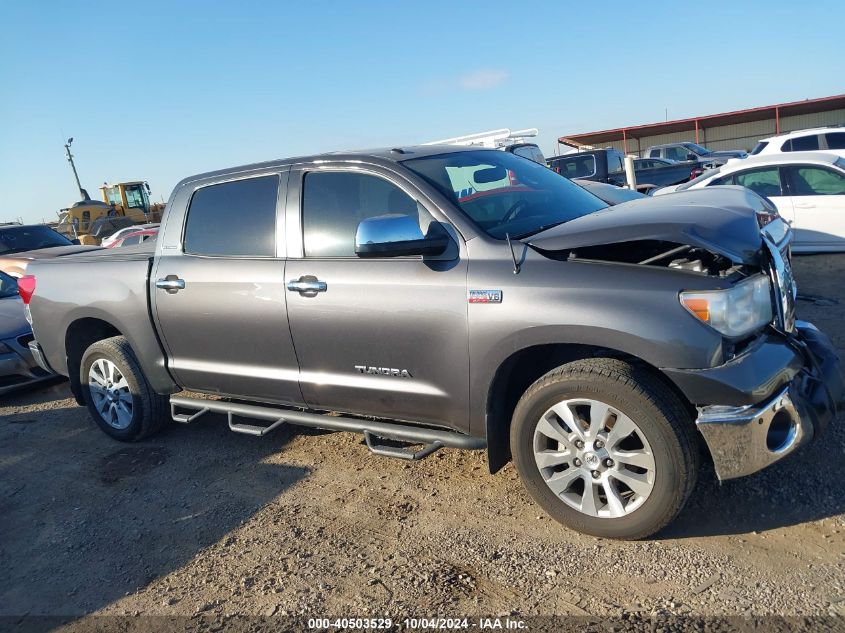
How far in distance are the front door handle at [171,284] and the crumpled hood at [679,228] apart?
7.82 feet

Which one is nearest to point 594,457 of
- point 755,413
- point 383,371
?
point 755,413

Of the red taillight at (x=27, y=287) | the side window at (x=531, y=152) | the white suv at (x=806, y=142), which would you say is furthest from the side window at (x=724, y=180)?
the red taillight at (x=27, y=287)

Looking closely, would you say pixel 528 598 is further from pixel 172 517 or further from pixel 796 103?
pixel 796 103

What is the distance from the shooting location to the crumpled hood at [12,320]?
6.67 metres

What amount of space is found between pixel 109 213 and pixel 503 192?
29.8m

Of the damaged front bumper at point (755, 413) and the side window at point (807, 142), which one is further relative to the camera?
the side window at point (807, 142)

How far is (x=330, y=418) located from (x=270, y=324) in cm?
66

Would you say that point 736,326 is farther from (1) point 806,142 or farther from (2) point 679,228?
(1) point 806,142

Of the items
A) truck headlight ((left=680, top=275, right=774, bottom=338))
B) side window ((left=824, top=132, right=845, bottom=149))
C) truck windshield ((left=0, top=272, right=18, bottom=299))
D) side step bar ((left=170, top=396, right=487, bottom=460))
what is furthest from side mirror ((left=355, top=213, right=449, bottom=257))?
side window ((left=824, top=132, right=845, bottom=149))

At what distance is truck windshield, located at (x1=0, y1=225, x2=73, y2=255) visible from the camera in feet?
37.9

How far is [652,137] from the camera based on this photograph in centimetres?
3869

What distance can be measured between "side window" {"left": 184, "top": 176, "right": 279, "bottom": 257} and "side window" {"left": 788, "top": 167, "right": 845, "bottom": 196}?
7878 mm

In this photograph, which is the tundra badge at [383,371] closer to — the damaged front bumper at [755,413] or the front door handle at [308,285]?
the front door handle at [308,285]

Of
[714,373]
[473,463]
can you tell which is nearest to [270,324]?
[473,463]
